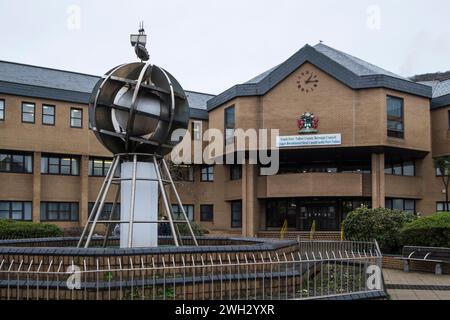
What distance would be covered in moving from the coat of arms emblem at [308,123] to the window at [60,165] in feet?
49.0

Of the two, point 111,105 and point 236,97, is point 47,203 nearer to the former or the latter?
point 236,97

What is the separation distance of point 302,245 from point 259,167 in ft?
55.3

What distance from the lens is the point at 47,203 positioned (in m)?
36.1

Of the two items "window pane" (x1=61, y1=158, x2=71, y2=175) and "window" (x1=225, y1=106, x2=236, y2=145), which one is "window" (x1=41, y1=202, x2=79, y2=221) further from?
"window" (x1=225, y1=106, x2=236, y2=145)

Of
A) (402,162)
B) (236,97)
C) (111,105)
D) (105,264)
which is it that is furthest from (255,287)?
(402,162)

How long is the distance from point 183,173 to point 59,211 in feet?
32.3

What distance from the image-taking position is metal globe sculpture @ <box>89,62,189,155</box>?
45.0 ft

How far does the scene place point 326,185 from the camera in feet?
116

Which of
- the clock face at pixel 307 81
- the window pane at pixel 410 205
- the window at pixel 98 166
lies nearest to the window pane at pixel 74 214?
the window at pixel 98 166

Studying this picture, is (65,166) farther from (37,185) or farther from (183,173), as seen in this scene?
(183,173)

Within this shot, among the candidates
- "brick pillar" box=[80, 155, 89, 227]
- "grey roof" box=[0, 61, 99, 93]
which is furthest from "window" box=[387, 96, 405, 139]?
"grey roof" box=[0, 61, 99, 93]

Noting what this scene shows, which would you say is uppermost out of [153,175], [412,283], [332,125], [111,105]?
[332,125]

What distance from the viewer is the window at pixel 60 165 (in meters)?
36.2

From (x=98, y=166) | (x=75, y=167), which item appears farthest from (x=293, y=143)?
(x=75, y=167)
